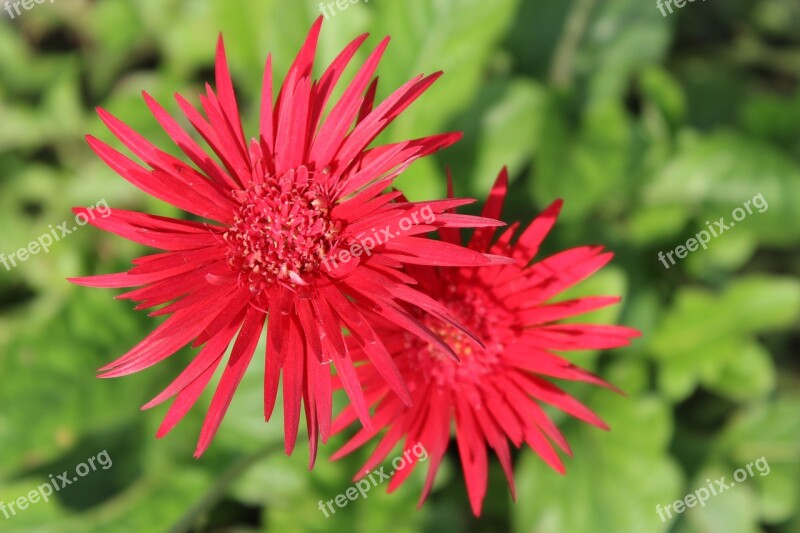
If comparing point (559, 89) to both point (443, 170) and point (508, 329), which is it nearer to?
point (443, 170)

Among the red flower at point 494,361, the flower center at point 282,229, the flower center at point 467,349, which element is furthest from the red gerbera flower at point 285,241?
the flower center at point 467,349

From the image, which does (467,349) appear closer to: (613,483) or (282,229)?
(282,229)

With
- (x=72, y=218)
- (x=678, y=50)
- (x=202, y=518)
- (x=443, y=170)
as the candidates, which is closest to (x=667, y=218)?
(x=443, y=170)

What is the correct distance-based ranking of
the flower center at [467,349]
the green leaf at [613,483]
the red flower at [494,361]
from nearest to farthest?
the red flower at [494,361] → the flower center at [467,349] → the green leaf at [613,483]

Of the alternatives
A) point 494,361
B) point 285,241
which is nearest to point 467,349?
point 494,361

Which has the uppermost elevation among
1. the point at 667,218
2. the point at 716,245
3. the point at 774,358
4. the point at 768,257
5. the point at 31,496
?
the point at 31,496

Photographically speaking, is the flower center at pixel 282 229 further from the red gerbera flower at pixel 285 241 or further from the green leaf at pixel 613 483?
the green leaf at pixel 613 483
